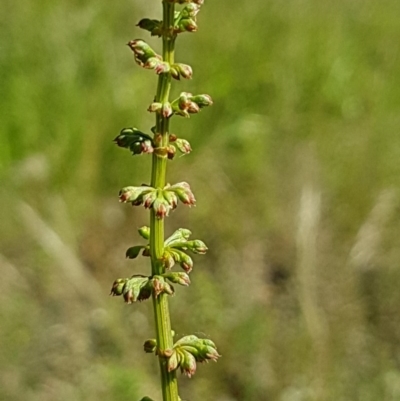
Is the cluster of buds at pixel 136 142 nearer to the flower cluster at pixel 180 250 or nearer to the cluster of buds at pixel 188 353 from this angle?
the flower cluster at pixel 180 250

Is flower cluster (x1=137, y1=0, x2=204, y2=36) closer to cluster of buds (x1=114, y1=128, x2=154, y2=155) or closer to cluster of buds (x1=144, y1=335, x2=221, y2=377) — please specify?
cluster of buds (x1=114, y1=128, x2=154, y2=155)

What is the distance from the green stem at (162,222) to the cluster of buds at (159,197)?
0.6 inches

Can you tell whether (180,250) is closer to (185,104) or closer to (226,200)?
(185,104)

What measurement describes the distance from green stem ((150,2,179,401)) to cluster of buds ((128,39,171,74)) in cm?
2

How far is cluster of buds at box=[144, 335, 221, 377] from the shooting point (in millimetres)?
1378

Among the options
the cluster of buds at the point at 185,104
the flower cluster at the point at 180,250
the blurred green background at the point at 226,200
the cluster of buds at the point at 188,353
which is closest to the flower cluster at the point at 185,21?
the cluster of buds at the point at 185,104

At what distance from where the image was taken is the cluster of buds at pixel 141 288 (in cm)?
132

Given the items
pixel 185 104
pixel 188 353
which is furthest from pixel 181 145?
pixel 188 353

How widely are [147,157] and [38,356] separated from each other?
1.74 meters

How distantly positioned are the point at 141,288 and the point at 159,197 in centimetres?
19

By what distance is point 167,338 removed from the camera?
1.37 m

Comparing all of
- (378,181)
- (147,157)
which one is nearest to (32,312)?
(147,157)

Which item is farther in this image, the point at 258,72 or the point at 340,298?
the point at 258,72

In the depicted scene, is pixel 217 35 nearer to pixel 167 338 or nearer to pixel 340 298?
pixel 340 298
